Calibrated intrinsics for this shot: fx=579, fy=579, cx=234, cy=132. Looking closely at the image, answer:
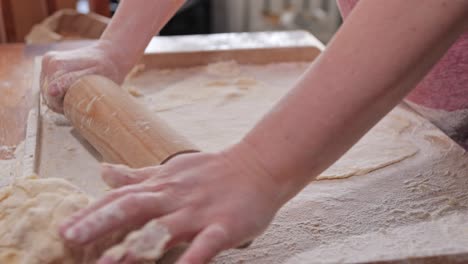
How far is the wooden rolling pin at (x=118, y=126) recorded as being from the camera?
2.75ft

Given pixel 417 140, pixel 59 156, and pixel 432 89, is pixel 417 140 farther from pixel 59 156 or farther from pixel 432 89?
pixel 59 156

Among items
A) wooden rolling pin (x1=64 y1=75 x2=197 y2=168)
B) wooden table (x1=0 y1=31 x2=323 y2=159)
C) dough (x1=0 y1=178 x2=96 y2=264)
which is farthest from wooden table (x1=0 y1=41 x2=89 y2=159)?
dough (x1=0 y1=178 x2=96 y2=264)

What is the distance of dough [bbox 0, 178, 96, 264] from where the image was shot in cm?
63

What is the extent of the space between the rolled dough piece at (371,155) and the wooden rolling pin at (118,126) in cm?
→ 24

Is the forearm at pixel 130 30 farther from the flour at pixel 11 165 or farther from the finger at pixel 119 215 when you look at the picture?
the finger at pixel 119 215

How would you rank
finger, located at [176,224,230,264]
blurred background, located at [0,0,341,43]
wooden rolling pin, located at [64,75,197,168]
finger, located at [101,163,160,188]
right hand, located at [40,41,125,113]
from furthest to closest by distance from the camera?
blurred background, located at [0,0,341,43]
right hand, located at [40,41,125,113]
wooden rolling pin, located at [64,75,197,168]
finger, located at [101,163,160,188]
finger, located at [176,224,230,264]

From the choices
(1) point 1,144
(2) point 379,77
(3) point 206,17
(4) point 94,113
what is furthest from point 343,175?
(3) point 206,17

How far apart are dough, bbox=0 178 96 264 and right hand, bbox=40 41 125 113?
1.05 feet

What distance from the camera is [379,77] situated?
0.62 m

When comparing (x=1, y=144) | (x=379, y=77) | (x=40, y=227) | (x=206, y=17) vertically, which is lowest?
(x=206, y=17)

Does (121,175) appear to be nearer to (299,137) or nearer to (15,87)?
(299,137)

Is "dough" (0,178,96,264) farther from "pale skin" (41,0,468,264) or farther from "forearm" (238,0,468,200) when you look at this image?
"forearm" (238,0,468,200)

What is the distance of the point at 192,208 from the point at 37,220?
→ 19 centimetres

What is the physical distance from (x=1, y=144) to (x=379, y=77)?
2.28 ft
